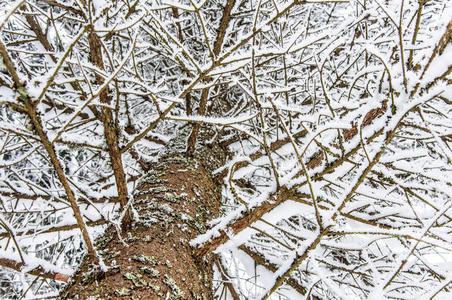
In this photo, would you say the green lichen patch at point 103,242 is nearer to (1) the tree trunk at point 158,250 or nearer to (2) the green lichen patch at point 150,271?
(1) the tree trunk at point 158,250

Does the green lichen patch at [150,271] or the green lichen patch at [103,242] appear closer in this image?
the green lichen patch at [150,271]

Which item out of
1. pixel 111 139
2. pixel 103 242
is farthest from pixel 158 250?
pixel 111 139

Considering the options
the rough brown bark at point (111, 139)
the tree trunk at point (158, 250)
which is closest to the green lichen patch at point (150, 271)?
the tree trunk at point (158, 250)

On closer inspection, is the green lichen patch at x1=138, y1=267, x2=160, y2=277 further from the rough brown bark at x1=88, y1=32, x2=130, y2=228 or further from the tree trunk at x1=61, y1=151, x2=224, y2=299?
the rough brown bark at x1=88, y1=32, x2=130, y2=228

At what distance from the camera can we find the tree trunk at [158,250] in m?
0.94

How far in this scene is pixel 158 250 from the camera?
110cm

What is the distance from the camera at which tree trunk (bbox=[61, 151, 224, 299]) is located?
0.94 metres

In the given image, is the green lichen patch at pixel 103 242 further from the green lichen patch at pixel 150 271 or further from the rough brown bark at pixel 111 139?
the green lichen patch at pixel 150 271

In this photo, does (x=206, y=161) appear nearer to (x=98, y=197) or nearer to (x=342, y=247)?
(x=98, y=197)

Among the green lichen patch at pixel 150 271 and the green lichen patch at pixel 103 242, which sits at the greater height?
the green lichen patch at pixel 103 242

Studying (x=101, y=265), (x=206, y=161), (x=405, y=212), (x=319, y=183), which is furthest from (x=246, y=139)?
(x=101, y=265)

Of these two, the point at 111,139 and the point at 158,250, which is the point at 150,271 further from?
the point at 111,139

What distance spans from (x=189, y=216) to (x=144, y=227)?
25cm

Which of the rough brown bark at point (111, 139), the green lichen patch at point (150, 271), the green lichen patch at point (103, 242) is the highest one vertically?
the rough brown bark at point (111, 139)
